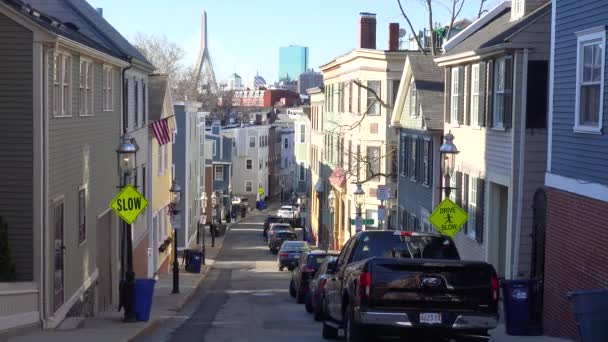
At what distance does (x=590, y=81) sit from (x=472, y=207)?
12.3 meters

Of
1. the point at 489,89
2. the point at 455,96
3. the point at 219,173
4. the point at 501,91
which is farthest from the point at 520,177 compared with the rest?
the point at 219,173

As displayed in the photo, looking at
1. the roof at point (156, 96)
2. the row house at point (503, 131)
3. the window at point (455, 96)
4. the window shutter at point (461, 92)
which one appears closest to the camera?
the row house at point (503, 131)

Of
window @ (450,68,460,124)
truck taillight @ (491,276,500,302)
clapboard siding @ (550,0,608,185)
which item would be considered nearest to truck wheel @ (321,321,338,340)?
truck taillight @ (491,276,500,302)

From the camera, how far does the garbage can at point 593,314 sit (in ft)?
41.0

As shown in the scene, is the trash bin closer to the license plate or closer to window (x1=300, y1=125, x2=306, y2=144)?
the license plate

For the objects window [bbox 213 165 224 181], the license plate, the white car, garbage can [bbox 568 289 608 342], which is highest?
garbage can [bbox 568 289 608 342]

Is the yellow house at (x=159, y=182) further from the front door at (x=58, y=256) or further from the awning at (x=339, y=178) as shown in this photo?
the front door at (x=58, y=256)

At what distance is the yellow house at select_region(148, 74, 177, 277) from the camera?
4028 cm

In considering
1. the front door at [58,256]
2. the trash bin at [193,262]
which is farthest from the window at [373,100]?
the front door at [58,256]

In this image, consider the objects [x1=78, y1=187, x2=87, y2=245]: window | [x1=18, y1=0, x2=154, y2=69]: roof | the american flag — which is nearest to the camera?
[x1=78, y1=187, x2=87, y2=245]: window

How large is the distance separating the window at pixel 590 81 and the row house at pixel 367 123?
25687mm

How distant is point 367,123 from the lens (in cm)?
4784

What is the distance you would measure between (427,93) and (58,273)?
62.8ft

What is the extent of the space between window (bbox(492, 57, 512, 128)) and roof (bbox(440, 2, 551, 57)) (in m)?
0.56
